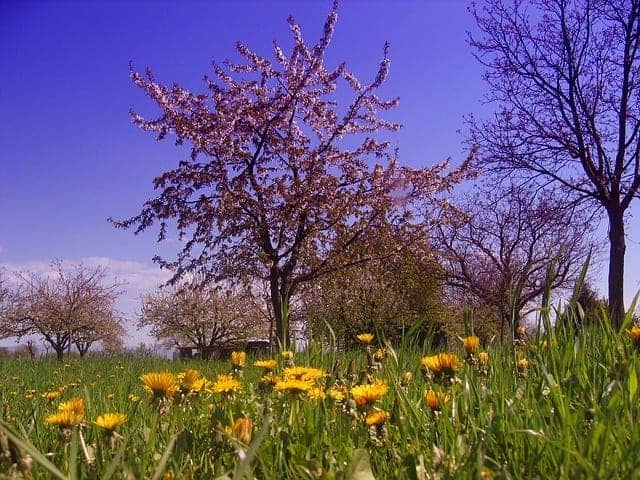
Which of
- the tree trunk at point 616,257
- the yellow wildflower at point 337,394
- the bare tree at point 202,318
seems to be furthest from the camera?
the bare tree at point 202,318

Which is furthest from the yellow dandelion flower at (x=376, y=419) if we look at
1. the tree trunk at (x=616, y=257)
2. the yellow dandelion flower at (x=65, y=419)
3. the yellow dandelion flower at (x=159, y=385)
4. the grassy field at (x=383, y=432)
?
the tree trunk at (x=616, y=257)

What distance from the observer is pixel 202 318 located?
29.7m

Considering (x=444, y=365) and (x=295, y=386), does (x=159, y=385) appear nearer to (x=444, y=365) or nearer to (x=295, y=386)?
(x=295, y=386)

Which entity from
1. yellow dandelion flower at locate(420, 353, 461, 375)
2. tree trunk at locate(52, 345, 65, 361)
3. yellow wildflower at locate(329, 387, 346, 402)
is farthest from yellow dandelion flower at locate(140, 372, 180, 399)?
tree trunk at locate(52, 345, 65, 361)

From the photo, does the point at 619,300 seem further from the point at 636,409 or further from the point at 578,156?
the point at 636,409

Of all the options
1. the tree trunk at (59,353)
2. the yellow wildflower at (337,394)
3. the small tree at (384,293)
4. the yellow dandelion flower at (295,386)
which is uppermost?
the small tree at (384,293)

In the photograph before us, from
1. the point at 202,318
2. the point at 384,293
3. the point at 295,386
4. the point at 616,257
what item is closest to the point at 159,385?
the point at 295,386

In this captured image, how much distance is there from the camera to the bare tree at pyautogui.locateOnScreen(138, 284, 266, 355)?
29.3 m

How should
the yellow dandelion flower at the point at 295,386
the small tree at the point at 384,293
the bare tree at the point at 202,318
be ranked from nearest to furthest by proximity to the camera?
the yellow dandelion flower at the point at 295,386 → the small tree at the point at 384,293 → the bare tree at the point at 202,318

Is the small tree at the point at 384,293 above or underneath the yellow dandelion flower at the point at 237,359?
above

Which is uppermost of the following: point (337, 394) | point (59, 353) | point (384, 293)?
point (384, 293)

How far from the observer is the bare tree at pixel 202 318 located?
29.3 m

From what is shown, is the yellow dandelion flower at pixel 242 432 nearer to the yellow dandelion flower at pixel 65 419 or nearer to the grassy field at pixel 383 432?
the grassy field at pixel 383 432

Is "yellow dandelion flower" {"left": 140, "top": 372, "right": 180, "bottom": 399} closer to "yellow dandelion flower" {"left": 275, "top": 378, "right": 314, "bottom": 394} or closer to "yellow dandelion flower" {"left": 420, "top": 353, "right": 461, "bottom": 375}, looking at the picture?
"yellow dandelion flower" {"left": 275, "top": 378, "right": 314, "bottom": 394}
